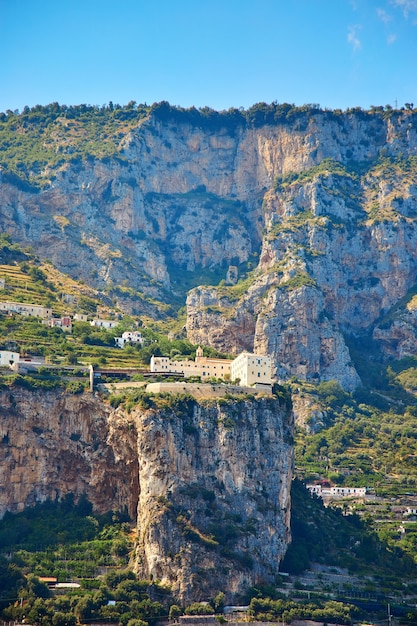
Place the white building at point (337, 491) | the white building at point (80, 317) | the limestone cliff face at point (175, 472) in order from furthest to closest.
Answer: the white building at point (80, 317) → the white building at point (337, 491) → the limestone cliff face at point (175, 472)

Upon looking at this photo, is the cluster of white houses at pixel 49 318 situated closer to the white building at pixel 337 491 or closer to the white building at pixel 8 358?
the white building at pixel 8 358

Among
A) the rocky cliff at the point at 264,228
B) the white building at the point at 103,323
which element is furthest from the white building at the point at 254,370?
the rocky cliff at the point at 264,228

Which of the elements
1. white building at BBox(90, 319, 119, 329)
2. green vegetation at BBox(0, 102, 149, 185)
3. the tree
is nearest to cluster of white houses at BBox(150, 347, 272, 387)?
white building at BBox(90, 319, 119, 329)

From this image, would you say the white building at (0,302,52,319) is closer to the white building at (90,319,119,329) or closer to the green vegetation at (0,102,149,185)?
the white building at (90,319,119,329)

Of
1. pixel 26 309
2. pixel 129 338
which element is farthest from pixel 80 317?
pixel 129 338

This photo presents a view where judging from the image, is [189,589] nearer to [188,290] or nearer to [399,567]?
[399,567]

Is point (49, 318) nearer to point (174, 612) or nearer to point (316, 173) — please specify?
point (174, 612)
